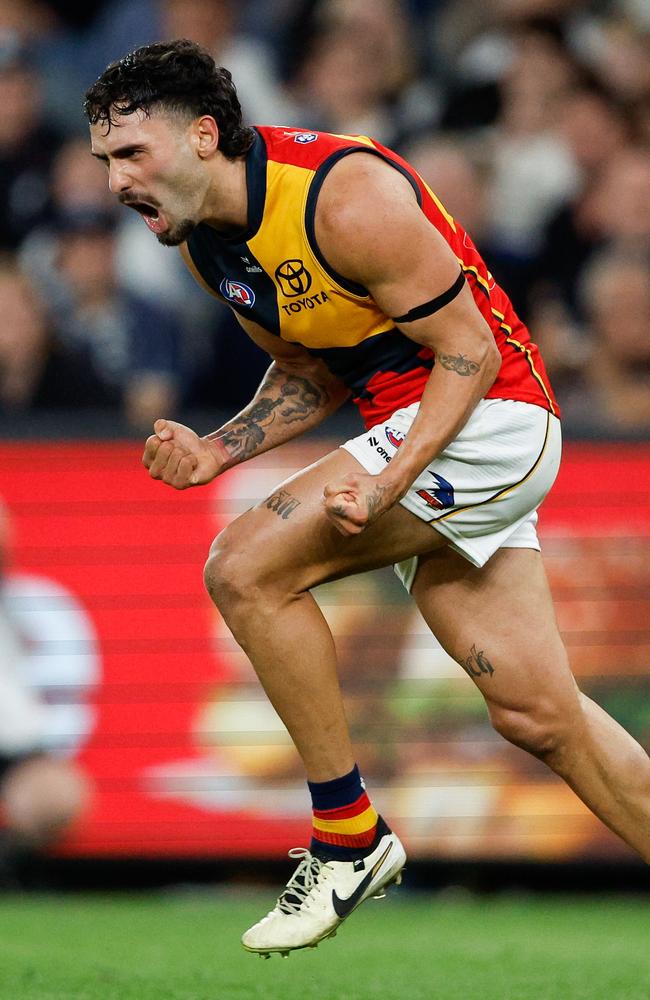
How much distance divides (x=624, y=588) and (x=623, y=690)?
44cm

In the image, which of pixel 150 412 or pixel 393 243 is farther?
pixel 150 412

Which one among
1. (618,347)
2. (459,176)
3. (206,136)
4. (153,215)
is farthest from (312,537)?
(459,176)

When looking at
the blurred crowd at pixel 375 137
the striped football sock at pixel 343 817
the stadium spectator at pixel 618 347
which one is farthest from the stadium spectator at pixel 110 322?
the striped football sock at pixel 343 817

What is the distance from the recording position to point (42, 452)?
22.0 ft

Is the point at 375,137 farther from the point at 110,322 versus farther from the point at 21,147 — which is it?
the point at 21,147

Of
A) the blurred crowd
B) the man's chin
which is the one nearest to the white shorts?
the man's chin

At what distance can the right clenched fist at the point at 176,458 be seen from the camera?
3766mm

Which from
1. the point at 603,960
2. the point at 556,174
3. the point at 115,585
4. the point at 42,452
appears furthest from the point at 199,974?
the point at 556,174

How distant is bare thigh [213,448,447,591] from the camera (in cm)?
363

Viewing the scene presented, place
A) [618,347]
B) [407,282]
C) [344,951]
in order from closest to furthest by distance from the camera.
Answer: [407,282], [344,951], [618,347]

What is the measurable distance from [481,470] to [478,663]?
1.65 feet

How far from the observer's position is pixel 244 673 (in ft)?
21.4

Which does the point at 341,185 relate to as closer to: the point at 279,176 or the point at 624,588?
the point at 279,176

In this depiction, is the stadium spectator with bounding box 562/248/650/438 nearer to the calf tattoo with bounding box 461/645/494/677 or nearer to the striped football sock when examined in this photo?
the calf tattoo with bounding box 461/645/494/677
